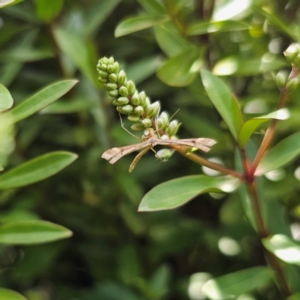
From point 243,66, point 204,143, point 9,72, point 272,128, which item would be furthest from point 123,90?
point 9,72

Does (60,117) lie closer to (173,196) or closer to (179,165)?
(179,165)

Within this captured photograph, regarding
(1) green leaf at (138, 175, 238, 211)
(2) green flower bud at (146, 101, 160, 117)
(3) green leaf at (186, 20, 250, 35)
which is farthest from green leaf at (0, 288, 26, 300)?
(3) green leaf at (186, 20, 250, 35)

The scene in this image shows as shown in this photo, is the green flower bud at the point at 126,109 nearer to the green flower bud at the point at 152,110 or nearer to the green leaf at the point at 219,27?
the green flower bud at the point at 152,110

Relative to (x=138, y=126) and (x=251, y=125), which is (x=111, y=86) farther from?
(x=251, y=125)

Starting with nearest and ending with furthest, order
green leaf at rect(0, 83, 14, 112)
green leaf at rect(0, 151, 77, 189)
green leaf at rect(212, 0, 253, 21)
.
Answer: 1. green leaf at rect(0, 83, 14, 112)
2. green leaf at rect(0, 151, 77, 189)
3. green leaf at rect(212, 0, 253, 21)

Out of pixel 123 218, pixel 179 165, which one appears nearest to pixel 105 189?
pixel 123 218

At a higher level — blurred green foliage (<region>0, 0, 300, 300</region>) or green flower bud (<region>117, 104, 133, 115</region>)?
green flower bud (<region>117, 104, 133, 115</region>)

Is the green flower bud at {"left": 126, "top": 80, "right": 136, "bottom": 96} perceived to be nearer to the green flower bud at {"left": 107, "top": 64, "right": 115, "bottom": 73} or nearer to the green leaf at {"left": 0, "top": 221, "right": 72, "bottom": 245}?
the green flower bud at {"left": 107, "top": 64, "right": 115, "bottom": 73}

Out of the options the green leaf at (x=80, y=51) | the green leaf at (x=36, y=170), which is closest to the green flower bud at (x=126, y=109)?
the green leaf at (x=36, y=170)
